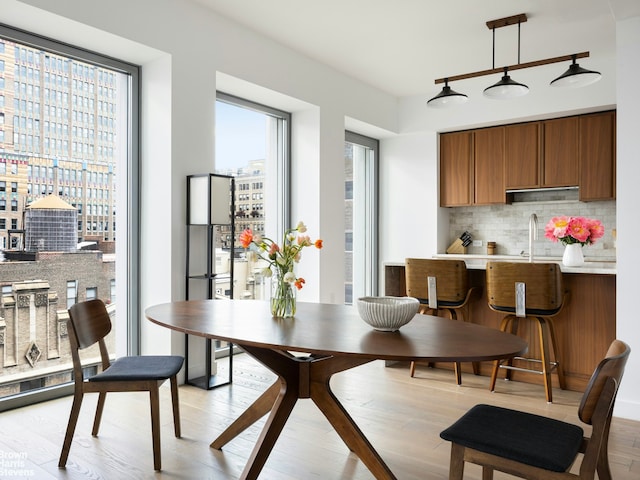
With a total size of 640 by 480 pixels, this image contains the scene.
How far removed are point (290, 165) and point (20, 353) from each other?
2.89 meters

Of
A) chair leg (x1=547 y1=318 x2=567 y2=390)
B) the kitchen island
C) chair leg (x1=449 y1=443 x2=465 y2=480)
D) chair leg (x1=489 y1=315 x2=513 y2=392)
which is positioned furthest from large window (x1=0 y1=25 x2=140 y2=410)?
the kitchen island

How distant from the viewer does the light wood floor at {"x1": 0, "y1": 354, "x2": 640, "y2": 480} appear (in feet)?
7.63

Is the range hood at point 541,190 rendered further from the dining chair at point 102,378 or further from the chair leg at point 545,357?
the dining chair at point 102,378

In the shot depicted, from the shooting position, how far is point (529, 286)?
11.4 feet

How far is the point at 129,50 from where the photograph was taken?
345 centimetres

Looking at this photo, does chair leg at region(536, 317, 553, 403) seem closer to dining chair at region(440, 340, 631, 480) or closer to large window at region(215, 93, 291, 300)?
dining chair at region(440, 340, 631, 480)

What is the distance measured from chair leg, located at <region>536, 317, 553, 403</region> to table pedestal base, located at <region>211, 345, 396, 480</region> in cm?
180

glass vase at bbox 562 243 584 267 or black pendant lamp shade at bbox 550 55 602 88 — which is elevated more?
black pendant lamp shade at bbox 550 55 602 88

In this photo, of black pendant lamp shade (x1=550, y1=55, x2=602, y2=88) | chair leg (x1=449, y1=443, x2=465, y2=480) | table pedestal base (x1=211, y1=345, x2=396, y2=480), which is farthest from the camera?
black pendant lamp shade (x1=550, y1=55, x2=602, y2=88)

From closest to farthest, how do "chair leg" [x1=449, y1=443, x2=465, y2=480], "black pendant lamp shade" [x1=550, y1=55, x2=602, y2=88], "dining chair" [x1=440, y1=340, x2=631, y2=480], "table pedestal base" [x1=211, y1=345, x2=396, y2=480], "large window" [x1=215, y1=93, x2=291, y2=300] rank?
"dining chair" [x1=440, y1=340, x2=631, y2=480], "chair leg" [x1=449, y1=443, x2=465, y2=480], "table pedestal base" [x1=211, y1=345, x2=396, y2=480], "black pendant lamp shade" [x1=550, y1=55, x2=602, y2=88], "large window" [x1=215, y1=93, x2=291, y2=300]

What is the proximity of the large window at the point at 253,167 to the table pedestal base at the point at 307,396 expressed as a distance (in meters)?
2.22

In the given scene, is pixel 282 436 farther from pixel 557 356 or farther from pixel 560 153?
pixel 560 153

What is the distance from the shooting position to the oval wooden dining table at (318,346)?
1.73 m

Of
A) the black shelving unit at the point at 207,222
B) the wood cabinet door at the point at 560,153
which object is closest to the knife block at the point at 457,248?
the wood cabinet door at the point at 560,153
